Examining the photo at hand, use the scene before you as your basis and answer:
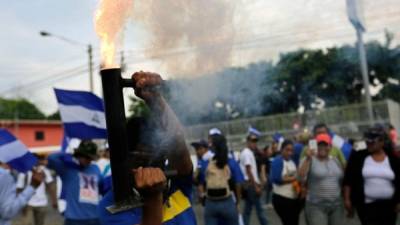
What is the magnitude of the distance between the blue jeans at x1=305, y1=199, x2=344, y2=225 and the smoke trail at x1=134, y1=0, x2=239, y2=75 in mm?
3113

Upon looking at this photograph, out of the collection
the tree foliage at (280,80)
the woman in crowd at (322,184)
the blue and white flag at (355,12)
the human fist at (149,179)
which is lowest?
the woman in crowd at (322,184)

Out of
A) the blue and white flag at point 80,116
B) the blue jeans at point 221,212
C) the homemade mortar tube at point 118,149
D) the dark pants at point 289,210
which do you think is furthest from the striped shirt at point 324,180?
the homemade mortar tube at point 118,149

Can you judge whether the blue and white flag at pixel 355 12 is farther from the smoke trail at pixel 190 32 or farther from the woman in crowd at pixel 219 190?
the woman in crowd at pixel 219 190

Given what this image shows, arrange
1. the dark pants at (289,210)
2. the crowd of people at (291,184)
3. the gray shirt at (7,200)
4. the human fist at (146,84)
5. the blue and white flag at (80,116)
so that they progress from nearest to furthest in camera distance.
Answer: the human fist at (146,84)
the gray shirt at (7,200)
the crowd of people at (291,184)
the dark pants at (289,210)
the blue and white flag at (80,116)

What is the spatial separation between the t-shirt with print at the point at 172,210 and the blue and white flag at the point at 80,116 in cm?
513

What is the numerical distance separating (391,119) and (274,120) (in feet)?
18.9

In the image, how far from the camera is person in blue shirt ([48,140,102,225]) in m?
6.15

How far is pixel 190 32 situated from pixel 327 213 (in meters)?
3.83

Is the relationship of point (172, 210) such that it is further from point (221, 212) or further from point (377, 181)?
point (221, 212)

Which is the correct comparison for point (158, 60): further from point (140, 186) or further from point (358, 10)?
point (358, 10)

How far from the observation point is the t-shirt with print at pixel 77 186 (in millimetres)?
6160

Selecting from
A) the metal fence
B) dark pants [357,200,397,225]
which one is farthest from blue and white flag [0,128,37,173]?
dark pants [357,200,397,225]

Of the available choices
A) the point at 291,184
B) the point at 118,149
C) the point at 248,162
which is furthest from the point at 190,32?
the point at 248,162

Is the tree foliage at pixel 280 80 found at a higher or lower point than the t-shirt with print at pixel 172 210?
higher
